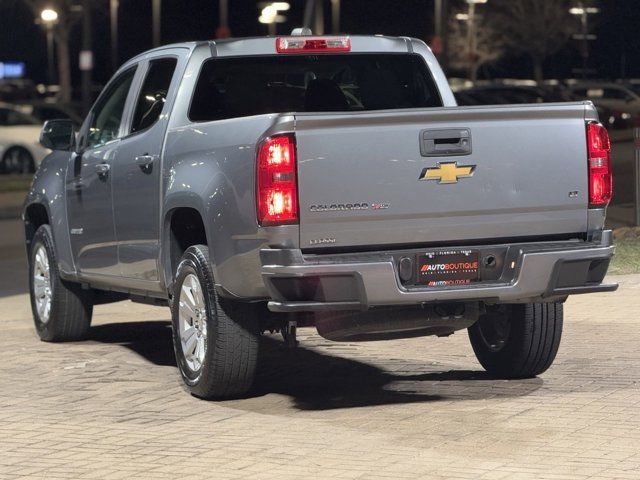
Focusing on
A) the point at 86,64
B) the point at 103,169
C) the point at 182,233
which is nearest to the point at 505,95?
the point at 86,64

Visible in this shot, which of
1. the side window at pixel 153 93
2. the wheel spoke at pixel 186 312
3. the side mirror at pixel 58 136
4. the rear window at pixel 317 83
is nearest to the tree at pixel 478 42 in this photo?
the side mirror at pixel 58 136

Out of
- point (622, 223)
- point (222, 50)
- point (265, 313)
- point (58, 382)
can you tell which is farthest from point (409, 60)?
point (622, 223)

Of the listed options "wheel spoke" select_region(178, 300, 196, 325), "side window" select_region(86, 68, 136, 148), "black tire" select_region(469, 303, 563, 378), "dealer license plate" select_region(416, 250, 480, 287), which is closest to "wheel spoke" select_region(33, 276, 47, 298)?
"side window" select_region(86, 68, 136, 148)

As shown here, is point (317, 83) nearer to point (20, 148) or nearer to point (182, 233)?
point (182, 233)

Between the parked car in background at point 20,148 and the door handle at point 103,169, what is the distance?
2118 centimetres

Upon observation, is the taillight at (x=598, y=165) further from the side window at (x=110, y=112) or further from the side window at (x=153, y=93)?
the side window at (x=110, y=112)

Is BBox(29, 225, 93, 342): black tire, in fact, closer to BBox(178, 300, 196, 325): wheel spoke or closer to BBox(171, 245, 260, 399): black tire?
→ BBox(178, 300, 196, 325): wheel spoke

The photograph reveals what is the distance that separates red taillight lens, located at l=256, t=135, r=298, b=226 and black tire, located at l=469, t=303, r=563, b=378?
1.73m

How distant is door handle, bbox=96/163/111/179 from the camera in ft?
31.4

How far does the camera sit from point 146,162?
29.2ft

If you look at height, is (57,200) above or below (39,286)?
above

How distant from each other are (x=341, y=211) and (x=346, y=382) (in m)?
1.83

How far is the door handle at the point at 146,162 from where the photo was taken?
8.86 meters

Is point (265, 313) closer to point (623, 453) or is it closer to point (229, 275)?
point (229, 275)
